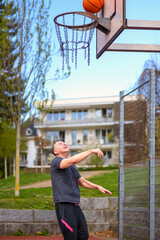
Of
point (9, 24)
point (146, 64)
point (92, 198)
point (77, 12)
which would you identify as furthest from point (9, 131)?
point (77, 12)

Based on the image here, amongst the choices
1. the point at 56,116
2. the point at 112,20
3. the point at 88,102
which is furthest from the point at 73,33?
the point at 56,116

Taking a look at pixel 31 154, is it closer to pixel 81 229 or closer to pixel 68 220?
pixel 81 229

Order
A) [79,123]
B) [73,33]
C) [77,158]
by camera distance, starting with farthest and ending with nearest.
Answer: [79,123]
[73,33]
[77,158]

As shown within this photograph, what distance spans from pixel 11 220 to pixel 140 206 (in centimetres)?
340

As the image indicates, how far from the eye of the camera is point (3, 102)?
12641mm

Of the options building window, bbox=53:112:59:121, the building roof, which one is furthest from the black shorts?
building window, bbox=53:112:59:121

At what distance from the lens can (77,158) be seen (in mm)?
4684

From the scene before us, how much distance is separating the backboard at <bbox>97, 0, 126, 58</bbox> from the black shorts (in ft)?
8.02

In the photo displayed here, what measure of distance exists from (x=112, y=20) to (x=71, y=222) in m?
2.97

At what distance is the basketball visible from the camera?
616cm

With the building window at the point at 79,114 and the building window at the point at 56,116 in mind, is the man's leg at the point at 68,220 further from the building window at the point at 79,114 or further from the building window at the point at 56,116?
the building window at the point at 56,116

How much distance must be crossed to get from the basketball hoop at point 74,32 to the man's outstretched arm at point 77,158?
1958mm

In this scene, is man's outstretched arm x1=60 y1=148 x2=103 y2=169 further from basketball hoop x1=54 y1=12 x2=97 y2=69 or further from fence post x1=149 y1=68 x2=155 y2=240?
fence post x1=149 y1=68 x2=155 y2=240

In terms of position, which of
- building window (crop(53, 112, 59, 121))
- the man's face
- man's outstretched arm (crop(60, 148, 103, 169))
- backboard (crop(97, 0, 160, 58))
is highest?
building window (crop(53, 112, 59, 121))
